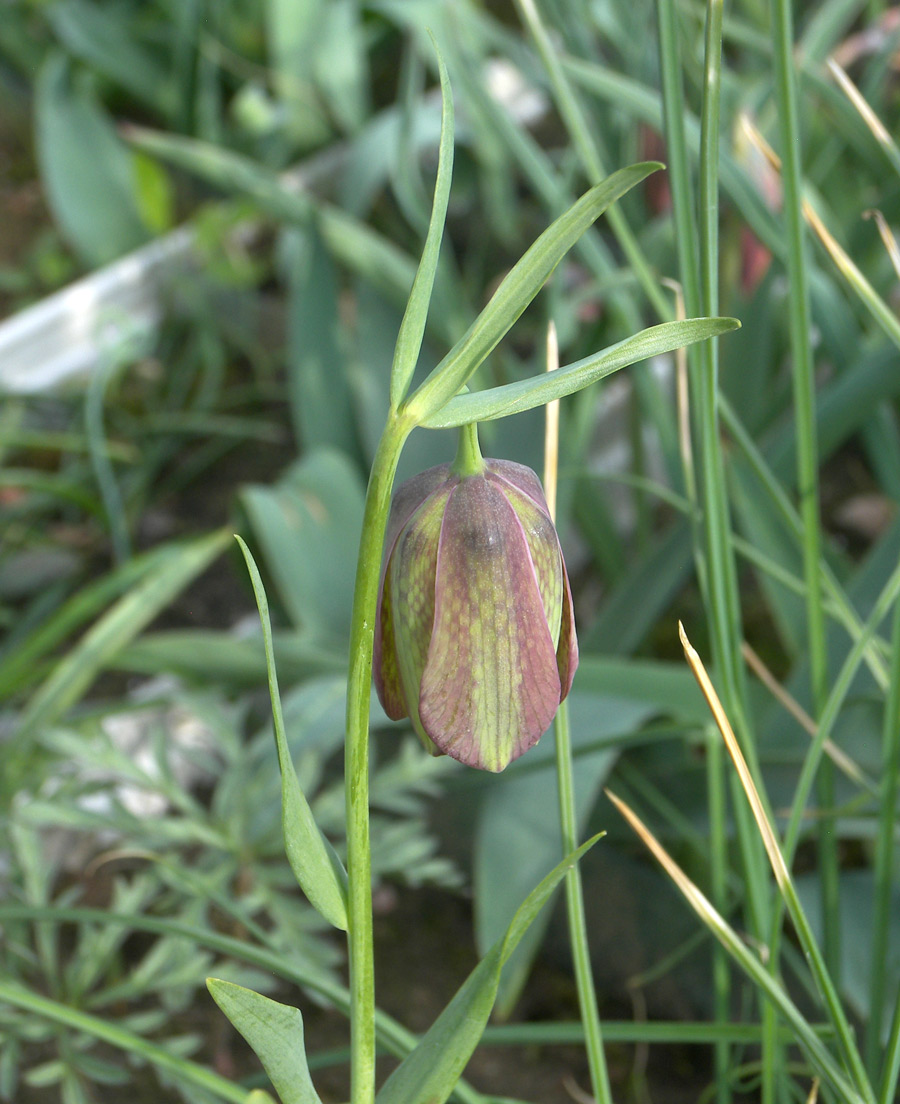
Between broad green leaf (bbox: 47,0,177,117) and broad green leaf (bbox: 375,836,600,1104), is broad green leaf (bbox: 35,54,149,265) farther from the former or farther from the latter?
broad green leaf (bbox: 375,836,600,1104)

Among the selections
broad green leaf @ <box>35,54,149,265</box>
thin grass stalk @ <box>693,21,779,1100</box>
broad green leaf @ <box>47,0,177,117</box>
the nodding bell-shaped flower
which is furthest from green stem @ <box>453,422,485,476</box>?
broad green leaf @ <box>47,0,177,117</box>

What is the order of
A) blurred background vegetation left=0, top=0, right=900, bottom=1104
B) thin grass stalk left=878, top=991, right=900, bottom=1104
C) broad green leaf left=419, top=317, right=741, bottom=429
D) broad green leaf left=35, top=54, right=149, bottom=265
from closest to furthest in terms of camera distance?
broad green leaf left=419, top=317, right=741, bottom=429, thin grass stalk left=878, top=991, right=900, bottom=1104, blurred background vegetation left=0, top=0, right=900, bottom=1104, broad green leaf left=35, top=54, right=149, bottom=265

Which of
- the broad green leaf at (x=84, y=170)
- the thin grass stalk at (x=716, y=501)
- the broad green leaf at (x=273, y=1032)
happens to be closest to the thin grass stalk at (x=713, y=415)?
the thin grass stalk at (x=716, y=501)

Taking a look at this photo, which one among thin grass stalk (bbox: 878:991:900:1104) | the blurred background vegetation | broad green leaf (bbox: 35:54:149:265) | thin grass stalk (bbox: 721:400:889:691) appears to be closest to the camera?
thin grass stalk (bbox: 878:991:900:1104)

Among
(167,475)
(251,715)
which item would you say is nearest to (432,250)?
(251,715)

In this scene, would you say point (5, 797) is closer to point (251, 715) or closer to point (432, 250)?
point (251, 715)

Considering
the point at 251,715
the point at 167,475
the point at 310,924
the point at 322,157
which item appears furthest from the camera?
the point at 322,157
